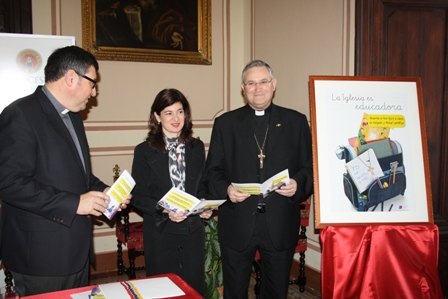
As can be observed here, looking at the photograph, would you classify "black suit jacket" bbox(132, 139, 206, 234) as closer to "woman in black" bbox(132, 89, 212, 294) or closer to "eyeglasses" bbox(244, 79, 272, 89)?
"woman in black" bbox(132, 89, 212, 294)

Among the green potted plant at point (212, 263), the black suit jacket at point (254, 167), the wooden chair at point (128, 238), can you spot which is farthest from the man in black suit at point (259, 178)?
the wooden chair at point (128, 238)

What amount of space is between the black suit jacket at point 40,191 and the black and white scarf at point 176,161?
0.67 metres

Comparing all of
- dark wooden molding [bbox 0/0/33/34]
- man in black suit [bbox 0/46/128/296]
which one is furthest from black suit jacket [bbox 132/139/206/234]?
dark wooden molding [bbox 0/0/33/34]

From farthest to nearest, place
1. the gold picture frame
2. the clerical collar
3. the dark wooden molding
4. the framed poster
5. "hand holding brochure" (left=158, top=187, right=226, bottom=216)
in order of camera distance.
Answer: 1. the gold picture frame
2. the dark wooden molding
3. the framed poster
4. "hand holding brochure" (left=158, top=187, right=226, bottom=216)
5. the clerical collar

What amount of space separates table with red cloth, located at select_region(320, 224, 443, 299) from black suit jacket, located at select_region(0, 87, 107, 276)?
5.24ft

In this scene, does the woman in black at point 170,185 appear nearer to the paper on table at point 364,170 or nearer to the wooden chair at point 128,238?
the paper on table at point 364,170

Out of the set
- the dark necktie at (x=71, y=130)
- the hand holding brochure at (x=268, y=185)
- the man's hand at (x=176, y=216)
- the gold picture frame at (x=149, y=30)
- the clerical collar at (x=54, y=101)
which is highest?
the gold picture frame at (x=149, y=30)

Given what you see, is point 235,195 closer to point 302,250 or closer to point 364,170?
point 364,170

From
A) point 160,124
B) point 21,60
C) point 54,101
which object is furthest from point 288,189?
point 21,60

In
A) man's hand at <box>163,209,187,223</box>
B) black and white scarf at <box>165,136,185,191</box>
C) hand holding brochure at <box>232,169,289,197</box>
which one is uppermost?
black and white scarf at <box>165,136,185,191</box>

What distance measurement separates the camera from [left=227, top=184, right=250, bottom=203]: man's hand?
102 inches

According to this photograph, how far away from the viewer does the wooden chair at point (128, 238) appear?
13.1 feet

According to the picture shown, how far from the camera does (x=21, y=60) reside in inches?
141

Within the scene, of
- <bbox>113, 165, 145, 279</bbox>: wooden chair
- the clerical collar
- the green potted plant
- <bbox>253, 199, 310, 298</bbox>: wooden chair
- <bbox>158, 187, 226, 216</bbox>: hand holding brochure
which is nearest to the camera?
the clerical collar
